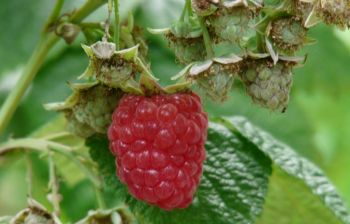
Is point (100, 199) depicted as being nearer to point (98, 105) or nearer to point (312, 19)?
point (98, 105)

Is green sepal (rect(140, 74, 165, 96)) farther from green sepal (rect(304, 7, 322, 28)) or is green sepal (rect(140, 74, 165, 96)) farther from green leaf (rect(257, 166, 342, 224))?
green leaf (rect(257, 166, 342, 224))

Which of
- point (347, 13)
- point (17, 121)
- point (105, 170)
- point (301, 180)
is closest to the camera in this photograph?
point (347, 13)

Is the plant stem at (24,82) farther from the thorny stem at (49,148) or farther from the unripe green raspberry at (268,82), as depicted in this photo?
the unripe green raspberry at (268,82)

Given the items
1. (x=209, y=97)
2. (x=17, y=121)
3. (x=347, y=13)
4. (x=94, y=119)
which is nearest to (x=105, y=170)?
(x=94, y=119)

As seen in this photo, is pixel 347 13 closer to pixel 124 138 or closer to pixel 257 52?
pixel 257 52

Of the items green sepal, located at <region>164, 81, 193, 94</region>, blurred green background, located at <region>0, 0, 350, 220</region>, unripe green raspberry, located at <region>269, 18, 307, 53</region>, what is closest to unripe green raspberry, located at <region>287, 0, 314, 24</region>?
unripe green raspberry, located at <region>269, 18, 307, 53</region>

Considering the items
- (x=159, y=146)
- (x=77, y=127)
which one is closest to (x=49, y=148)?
(x=77, y=127)
